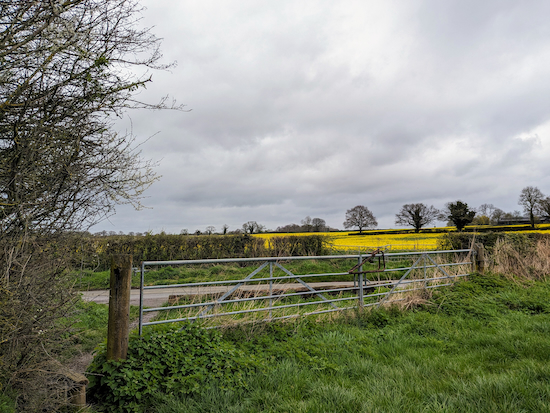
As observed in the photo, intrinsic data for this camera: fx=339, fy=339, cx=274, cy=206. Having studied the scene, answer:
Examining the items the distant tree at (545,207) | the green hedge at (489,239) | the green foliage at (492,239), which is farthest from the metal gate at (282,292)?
the distant tree at (545,207)

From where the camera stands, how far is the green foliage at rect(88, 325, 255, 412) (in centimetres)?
347

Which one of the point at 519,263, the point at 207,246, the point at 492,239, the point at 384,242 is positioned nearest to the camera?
the point at 519,263

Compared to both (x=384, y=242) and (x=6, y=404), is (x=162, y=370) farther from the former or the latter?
(x=384, y=242)

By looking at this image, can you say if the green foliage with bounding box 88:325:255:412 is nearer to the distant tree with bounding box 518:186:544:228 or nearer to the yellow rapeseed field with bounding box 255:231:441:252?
the yellow rapeseed field with bounding box 255:231:441:252

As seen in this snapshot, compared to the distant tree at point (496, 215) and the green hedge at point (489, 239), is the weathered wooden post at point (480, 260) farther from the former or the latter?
the distant tree at point (496, 215)

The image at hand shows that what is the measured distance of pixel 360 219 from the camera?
4416cm

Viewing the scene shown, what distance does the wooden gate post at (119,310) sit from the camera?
3.81 metres

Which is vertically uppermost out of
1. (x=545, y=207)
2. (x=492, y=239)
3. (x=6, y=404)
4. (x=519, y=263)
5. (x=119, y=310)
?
(x=545, y=207)

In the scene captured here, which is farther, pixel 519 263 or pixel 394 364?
pixel 519 263

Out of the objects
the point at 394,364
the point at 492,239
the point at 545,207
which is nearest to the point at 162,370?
the point at 394,364

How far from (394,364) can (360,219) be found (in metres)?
41.2

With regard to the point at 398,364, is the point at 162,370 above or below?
above

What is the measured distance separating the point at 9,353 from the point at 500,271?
11426mm

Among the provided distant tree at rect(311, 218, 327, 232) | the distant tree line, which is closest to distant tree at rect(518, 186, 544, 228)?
the distant tree line
